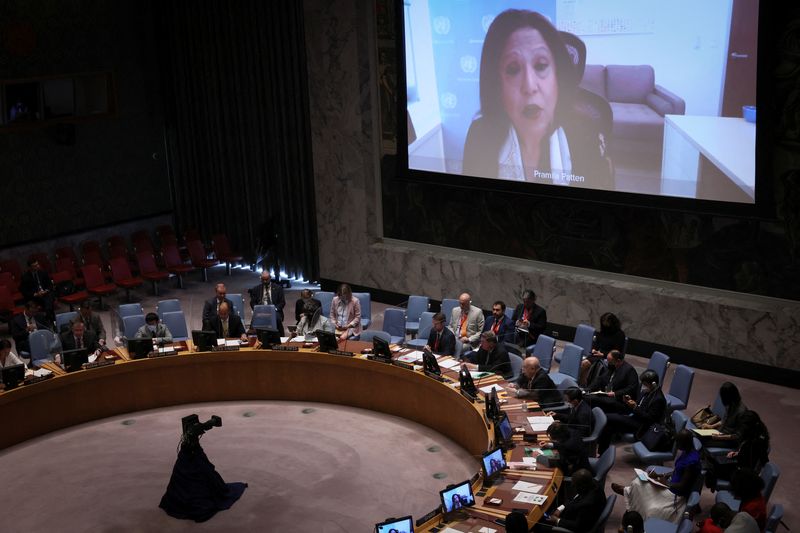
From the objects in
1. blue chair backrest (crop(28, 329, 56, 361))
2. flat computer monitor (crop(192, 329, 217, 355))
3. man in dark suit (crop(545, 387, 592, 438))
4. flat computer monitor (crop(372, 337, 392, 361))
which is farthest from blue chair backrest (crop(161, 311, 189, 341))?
man in dark suit (crop(545, 387, 592, 438))

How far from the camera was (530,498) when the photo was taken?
7.38 m

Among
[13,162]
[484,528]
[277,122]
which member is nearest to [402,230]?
[277,122]

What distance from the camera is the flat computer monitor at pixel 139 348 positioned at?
1112 cm

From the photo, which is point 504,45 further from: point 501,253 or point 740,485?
point 740,485

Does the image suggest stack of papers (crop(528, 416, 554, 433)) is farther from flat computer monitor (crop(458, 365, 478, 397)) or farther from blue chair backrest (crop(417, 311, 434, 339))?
blue chair backrest (crop(417, 311, 434, 339))

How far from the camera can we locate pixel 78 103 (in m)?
16.9

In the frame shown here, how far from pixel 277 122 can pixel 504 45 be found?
16.9 ft

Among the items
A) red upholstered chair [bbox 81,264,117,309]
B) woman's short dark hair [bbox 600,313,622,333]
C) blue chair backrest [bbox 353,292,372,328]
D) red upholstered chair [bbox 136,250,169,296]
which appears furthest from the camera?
red upholstered chair [bbox 136,250,169,296]

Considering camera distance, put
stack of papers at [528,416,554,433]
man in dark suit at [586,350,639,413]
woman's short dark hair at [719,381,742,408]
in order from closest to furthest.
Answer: stack of papers at [528,416,554,433], woman's short dark hair at [719,381,742,408], man in dark suit at [586,350,639,413]

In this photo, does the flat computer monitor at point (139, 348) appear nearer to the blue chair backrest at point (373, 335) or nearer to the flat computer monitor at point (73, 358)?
the flat computer monitor at point (73, 358)

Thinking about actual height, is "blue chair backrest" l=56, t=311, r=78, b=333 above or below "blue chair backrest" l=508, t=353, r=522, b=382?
above

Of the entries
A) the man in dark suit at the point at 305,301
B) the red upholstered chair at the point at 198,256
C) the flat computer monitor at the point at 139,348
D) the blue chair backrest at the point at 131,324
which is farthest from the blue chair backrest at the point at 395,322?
the red upholstered chair at the point at 198,256

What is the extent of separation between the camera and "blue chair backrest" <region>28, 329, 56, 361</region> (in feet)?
38.1

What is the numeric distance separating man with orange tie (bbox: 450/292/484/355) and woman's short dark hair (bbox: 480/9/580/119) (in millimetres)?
2899
